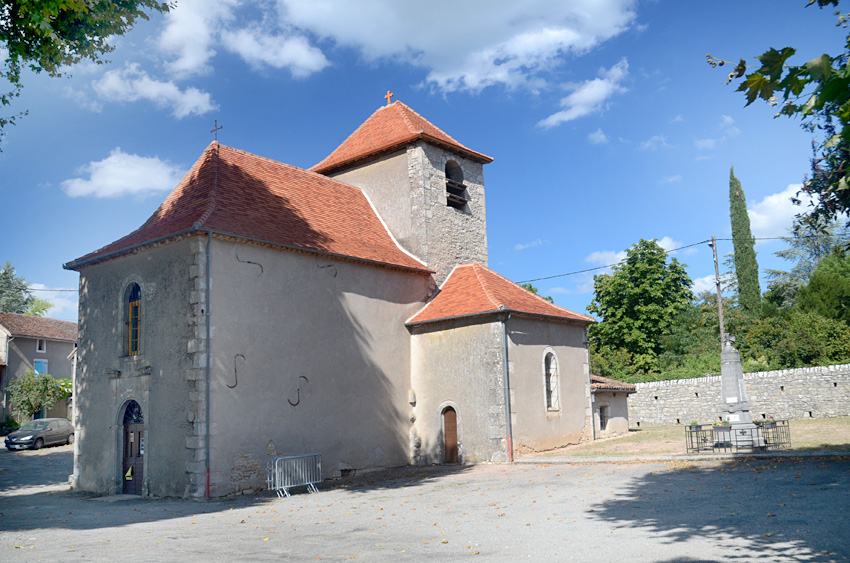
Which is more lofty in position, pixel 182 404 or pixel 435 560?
pixel 182 404

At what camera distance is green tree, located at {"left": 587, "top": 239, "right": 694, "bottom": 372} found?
3953 cm

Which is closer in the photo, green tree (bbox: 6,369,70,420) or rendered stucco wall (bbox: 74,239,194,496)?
rendered stucco wall (bbox: 74,239,194,496)

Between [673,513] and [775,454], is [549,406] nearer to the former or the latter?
[775,454]

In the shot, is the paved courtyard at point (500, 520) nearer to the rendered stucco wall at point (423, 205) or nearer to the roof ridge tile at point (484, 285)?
the roof ridge tile at point (484, 285)

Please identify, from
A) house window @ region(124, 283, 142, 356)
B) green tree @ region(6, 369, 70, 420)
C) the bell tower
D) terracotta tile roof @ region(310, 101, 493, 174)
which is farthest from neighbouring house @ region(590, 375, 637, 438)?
green tree @ region(6, 369, 70, 420)

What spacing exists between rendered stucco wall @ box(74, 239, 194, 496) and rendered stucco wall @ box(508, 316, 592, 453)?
9.03 metres

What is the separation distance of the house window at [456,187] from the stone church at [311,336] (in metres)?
0.19

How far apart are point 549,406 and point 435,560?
13.5m

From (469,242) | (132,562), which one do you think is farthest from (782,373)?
(132,562)

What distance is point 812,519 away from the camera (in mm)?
8211

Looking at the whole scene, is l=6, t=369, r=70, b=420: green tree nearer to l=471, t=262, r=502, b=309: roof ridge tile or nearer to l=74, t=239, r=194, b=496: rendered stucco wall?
l=74, t=239, r=194, b=496: rendered stucco wall

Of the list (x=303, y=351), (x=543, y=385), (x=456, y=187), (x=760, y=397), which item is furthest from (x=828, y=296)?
(x=303, y=351)

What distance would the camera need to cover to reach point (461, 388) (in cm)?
1922

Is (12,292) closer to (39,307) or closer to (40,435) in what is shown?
(39,307)
